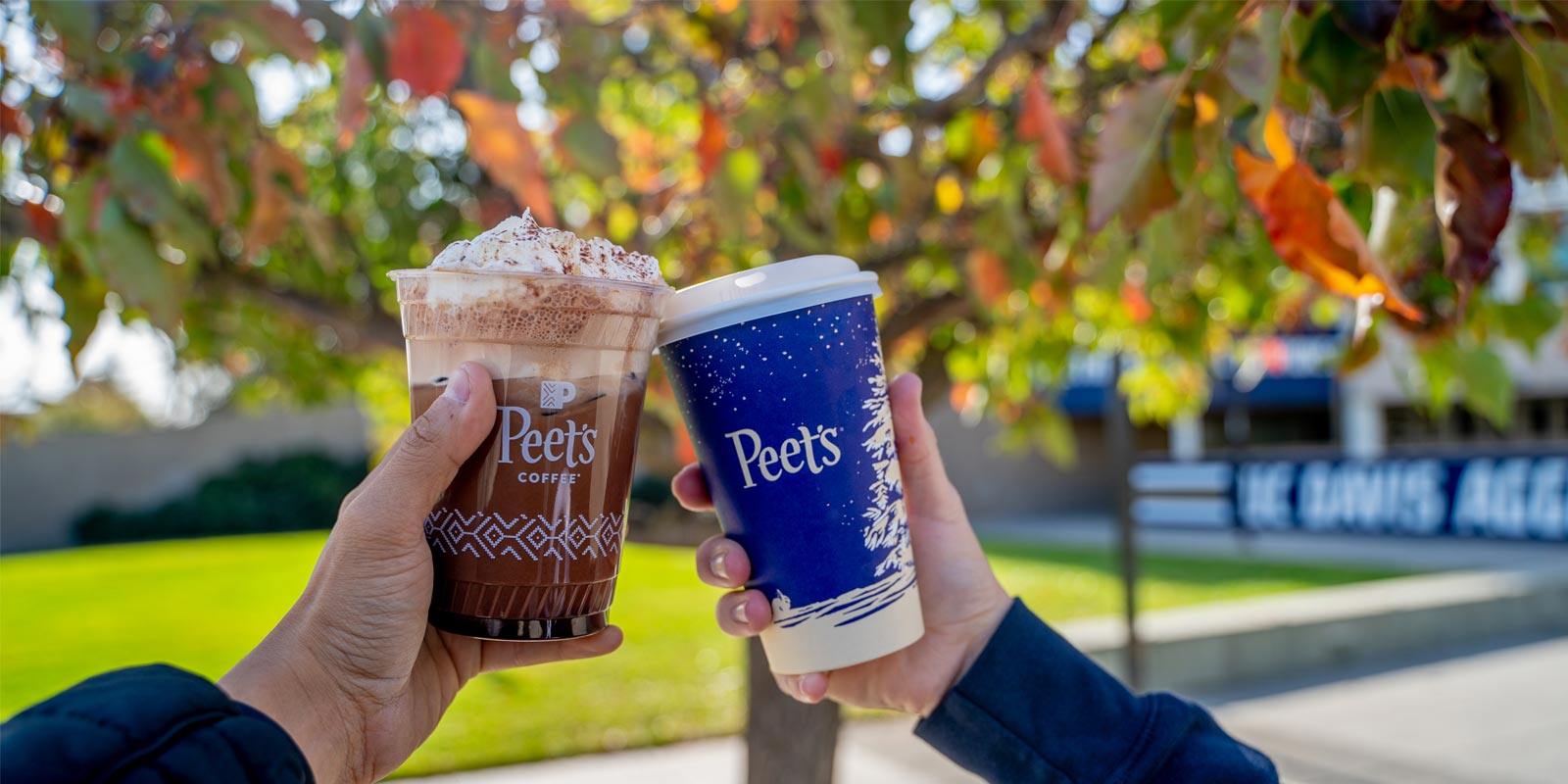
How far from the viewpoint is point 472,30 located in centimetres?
232

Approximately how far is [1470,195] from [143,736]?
128 cm

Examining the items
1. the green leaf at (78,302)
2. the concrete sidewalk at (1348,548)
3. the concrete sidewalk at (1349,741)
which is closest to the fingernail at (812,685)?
the green leaf at (78,302)

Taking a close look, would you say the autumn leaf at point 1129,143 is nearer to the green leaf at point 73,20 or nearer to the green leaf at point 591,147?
the green leaf at point 591,147

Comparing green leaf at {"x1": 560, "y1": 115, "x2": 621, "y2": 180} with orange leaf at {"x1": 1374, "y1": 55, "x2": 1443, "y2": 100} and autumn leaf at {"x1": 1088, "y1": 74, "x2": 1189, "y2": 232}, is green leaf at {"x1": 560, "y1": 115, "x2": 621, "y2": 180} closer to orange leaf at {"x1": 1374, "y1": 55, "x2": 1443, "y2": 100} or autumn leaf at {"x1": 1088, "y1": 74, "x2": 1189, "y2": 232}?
autumn leaf at {"x1": 1088, "y1": 74, "x2": 1189, "y2": 232}

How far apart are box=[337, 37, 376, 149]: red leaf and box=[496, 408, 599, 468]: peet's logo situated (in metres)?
1.19

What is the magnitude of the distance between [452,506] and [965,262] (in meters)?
2.10

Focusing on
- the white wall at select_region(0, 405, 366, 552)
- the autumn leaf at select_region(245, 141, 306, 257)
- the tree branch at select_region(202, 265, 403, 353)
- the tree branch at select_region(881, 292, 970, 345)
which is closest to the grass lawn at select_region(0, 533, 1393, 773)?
the tree branch at select_region(202, 265, 403, 353)

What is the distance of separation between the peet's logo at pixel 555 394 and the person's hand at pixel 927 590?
311mm

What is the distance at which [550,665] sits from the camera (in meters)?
7.31

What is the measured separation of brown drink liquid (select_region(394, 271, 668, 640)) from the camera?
109cm

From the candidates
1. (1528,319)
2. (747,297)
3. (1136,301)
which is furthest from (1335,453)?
(747,297)

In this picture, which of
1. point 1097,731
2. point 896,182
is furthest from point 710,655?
point 1097,731

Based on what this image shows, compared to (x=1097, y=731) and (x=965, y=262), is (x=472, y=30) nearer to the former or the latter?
(x=965, y=262)

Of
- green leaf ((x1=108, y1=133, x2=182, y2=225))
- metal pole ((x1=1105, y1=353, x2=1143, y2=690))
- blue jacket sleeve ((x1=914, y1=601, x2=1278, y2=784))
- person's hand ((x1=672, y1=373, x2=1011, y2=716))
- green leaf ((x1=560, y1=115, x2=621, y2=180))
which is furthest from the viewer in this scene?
metal pole ((x1=1105, y1=353, x2=1143, y2=690))
